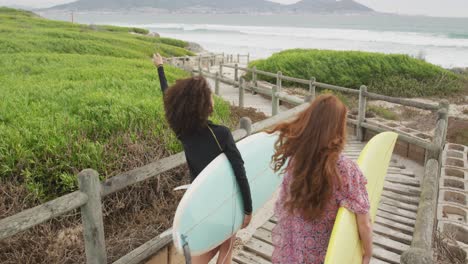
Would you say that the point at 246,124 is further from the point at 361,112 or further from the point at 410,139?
the point at 361,112

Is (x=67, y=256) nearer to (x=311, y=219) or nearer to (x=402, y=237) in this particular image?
(x=311, y=219)

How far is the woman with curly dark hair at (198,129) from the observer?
239 centimetres

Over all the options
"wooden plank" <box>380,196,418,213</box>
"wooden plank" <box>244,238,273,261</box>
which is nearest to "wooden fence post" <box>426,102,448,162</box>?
"wooden plank" <box>380,196,418,213</box>

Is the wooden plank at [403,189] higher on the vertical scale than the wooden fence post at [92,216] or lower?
lower

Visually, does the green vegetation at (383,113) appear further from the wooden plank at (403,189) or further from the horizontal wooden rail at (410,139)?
the wooden plank at (403,189)

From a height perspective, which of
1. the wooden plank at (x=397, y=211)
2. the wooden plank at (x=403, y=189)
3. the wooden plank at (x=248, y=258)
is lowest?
the wooden plank at (x=248, y=258)

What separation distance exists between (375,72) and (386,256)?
1211 centimetres

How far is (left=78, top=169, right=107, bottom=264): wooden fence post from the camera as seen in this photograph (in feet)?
7.91

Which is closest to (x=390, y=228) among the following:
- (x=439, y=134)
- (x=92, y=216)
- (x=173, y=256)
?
(x=439, y=134)

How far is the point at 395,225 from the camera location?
4266 millimetres

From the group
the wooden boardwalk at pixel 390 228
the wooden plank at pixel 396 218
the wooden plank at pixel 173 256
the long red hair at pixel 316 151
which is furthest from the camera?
the wooden plank at pixel 396 218

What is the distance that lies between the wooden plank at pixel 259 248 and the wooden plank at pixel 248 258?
0.15 feet

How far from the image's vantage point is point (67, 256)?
311 centimetres

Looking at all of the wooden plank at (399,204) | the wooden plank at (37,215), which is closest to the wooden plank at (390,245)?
the wooden plank at (399,204)
